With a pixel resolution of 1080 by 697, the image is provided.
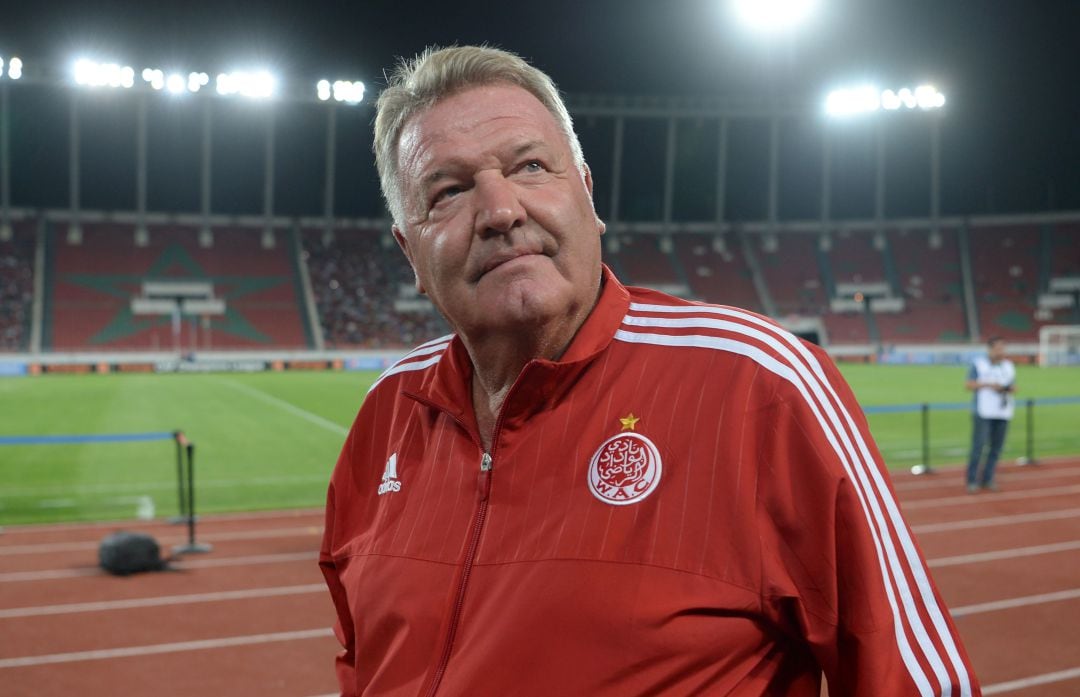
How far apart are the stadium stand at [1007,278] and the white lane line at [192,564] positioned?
1915 inches

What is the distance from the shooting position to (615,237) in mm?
58406

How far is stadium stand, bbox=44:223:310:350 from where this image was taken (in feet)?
144

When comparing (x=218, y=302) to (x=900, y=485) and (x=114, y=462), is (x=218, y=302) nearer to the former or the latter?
(x=114, y=462)

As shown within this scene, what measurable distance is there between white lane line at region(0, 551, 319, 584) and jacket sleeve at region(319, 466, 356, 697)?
6.90m

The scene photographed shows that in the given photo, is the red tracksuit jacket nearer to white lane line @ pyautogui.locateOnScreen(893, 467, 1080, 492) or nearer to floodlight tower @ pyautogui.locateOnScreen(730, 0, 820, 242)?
white lane line @ pyautogui.locateOnScreen(893, 467, 1080, 492)

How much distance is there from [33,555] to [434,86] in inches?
360

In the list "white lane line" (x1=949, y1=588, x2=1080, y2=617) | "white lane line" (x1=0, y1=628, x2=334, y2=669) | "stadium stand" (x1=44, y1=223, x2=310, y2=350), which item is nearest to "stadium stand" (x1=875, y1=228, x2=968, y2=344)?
"stadium stand" (x1=44, y1=223, x2=310, y2=350)

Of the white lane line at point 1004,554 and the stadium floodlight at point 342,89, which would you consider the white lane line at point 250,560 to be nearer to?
the white lane line at point 1004,554

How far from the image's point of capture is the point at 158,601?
7391mm

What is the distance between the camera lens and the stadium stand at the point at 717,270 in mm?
54562

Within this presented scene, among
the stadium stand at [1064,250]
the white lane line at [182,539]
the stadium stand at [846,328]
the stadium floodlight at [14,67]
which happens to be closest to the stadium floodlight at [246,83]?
the stadium floodlight at [14,67]

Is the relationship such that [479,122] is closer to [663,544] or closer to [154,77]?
[663,544]

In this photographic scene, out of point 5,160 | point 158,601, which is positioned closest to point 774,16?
point 158,601

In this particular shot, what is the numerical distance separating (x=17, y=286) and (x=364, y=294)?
17587mm
